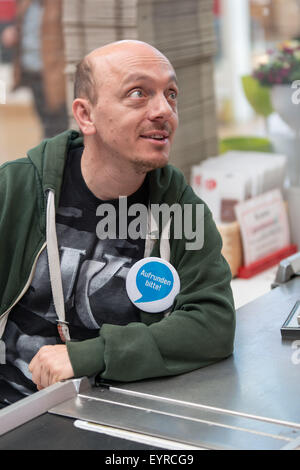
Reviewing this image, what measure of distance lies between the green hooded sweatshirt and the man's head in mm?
119

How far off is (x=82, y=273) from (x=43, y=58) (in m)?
2.68

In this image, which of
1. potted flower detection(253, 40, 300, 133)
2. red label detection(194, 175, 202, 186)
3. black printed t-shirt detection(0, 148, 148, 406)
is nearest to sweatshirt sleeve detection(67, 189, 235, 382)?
black printed t-shirt detection(0, 148, 148, 406)

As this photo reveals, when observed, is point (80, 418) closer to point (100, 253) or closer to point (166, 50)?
point (100, 253)

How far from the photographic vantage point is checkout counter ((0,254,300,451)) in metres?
1.28

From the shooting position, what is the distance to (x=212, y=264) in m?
1.63

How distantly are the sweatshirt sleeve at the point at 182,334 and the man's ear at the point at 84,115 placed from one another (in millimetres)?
290

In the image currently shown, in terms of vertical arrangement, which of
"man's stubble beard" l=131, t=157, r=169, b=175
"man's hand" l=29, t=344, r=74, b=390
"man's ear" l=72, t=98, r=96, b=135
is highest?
"man's ear" l=72, t=98, r=96, b=135

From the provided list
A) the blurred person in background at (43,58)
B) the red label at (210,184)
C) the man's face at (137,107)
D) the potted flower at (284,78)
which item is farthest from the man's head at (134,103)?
the blurred person in background at (43,58)

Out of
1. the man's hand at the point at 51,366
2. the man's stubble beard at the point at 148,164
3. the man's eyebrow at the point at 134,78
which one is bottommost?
the man's hand at the point at 51,366

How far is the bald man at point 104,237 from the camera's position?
5.19 feet

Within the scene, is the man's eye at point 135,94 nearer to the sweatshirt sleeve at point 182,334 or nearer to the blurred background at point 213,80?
the sweatshirt sleeve at point 182,334

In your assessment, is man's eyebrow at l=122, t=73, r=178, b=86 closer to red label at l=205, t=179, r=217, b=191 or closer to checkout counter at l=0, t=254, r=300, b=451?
checkout counter at l=0, t=254, r=300, b=451
